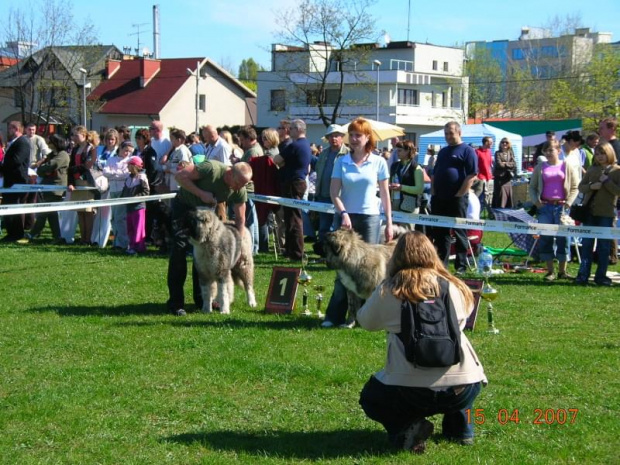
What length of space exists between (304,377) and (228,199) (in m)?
2.86

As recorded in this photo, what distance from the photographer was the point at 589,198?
1070cm

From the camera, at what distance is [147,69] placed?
6347 centimetres

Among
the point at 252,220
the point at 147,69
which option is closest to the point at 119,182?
the point at 252,220

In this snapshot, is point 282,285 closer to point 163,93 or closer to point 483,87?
point 163,93

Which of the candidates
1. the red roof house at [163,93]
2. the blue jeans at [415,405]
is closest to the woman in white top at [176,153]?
the blue jeans at [415,405]

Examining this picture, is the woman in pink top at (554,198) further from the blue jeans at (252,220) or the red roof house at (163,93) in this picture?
the red roof house at (163,93)

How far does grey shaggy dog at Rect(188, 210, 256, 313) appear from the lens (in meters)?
8.06

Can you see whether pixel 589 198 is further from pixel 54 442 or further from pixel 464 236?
pixel 54 442

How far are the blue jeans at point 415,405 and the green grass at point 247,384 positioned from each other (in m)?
0.14

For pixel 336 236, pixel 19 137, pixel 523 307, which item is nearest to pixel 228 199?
pixel 336 236

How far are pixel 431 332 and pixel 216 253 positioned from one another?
415 cm

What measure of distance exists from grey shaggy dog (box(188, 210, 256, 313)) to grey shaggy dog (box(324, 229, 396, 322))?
4.32 ft

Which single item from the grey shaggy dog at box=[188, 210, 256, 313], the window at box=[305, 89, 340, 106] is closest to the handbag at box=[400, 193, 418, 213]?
the grey shaggy dog at box=[188, 210, 256, 313]

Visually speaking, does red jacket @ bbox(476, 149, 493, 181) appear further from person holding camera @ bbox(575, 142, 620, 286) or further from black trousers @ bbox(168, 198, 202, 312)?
black trousers @ bbox(168, 198, 202, 312)
